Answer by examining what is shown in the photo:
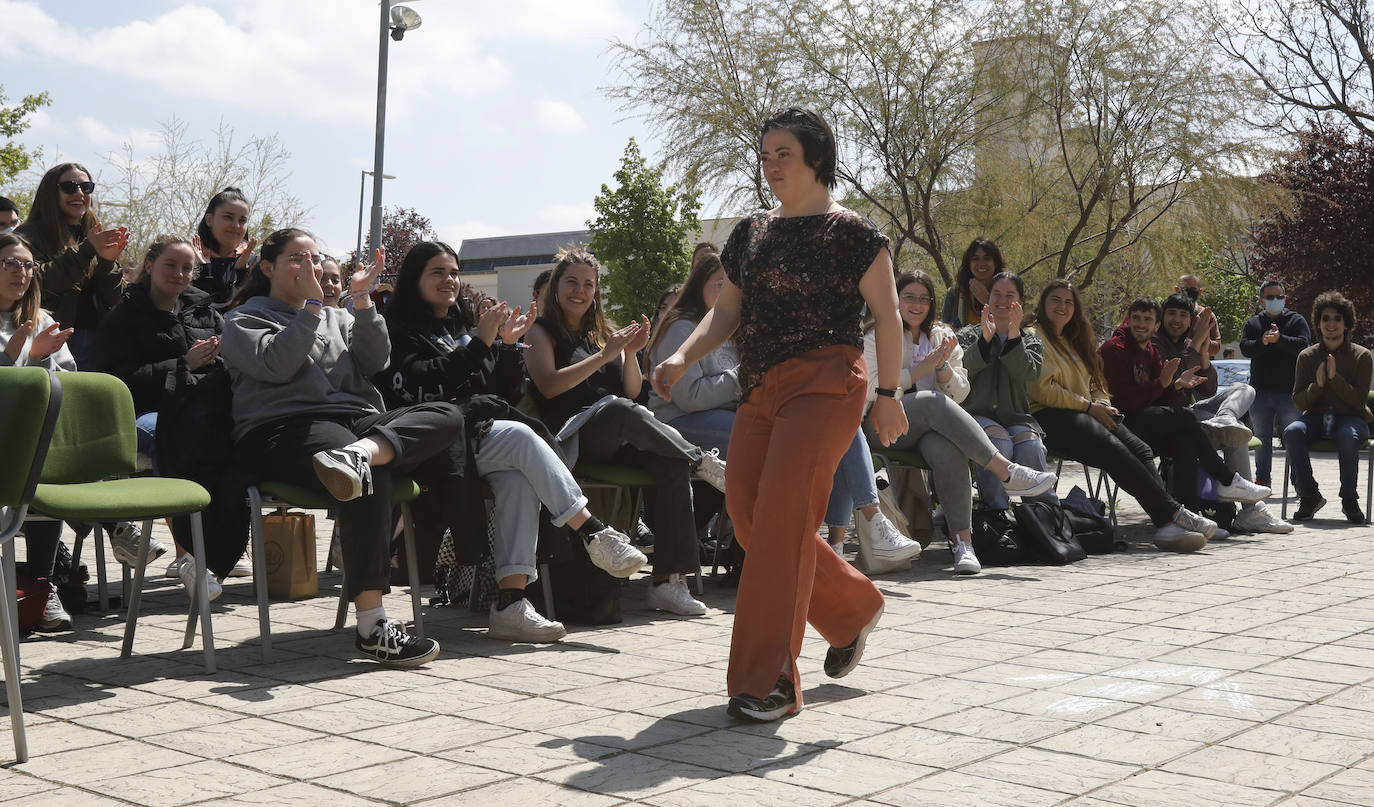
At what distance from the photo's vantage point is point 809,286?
14.6ft

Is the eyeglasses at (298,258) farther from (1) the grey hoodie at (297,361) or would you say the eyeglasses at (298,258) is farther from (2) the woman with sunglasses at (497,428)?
(2) the woman with sunglasses at (497,428)

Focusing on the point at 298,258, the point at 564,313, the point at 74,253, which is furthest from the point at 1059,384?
the point at 74,253

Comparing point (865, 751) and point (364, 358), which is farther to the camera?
point (364, 358)

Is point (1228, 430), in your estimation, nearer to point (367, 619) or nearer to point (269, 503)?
point (367, 619)

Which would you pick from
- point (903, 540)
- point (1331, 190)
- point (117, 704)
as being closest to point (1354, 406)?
point (903, 540)

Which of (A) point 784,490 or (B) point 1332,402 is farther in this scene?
(B) point 1332,402

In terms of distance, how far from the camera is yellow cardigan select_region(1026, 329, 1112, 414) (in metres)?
9.17

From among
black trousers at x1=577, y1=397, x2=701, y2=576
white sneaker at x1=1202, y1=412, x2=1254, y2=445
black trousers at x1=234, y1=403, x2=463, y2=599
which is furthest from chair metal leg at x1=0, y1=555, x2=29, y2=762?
white sneaker at x1=1202, y1=412, x2=1254, y2=445

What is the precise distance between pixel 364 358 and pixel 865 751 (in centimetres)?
296

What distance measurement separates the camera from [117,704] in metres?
4.50

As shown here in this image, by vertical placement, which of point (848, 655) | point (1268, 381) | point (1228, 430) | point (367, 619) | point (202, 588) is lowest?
point (848, 655)

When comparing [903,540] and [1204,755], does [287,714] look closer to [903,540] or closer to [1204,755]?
[1204,755]

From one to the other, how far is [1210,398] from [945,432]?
4.04m

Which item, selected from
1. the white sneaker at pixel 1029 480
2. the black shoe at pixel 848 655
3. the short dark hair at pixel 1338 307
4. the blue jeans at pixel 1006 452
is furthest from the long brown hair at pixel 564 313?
the short dark hair at pixel 1338 307
